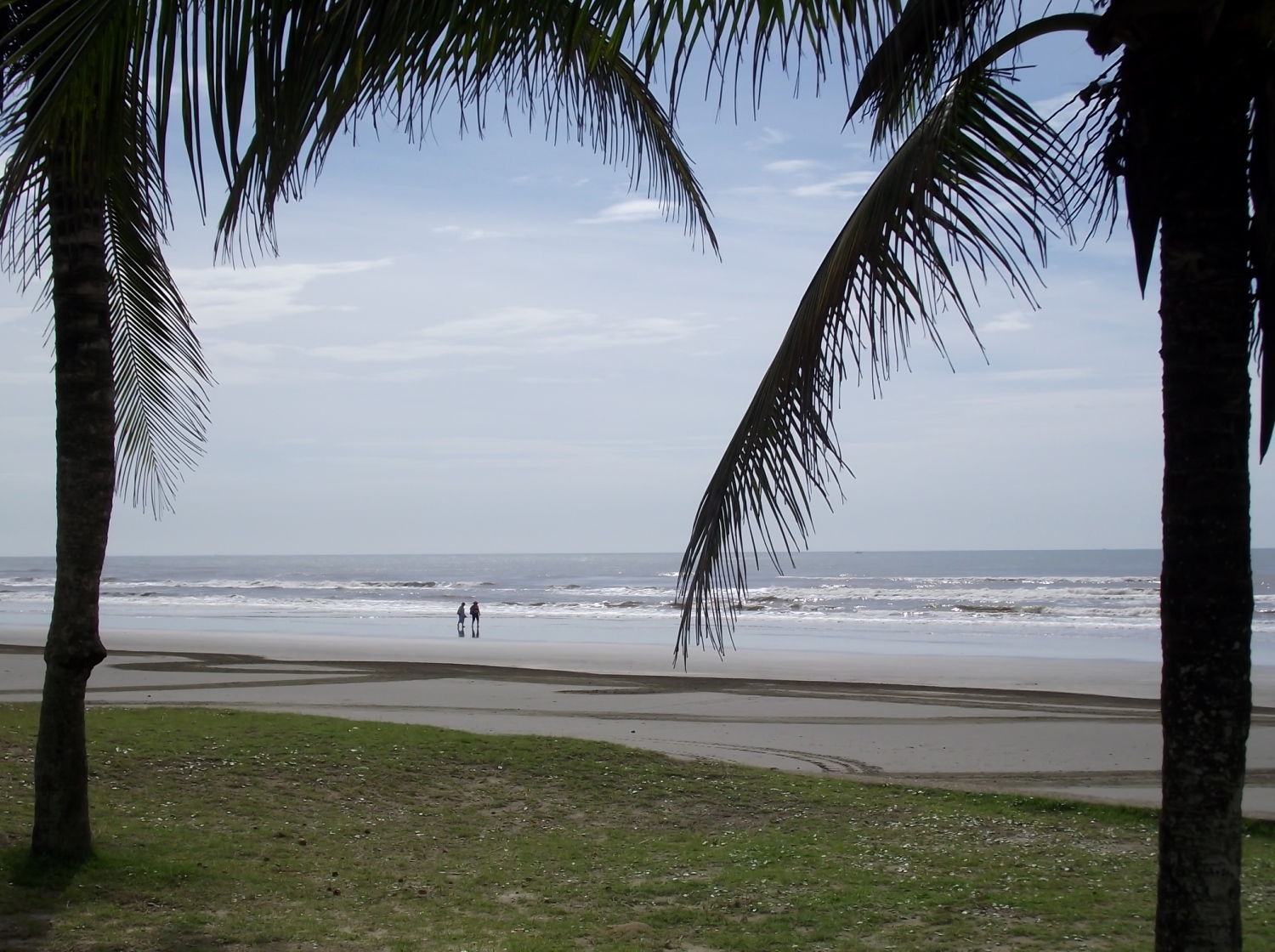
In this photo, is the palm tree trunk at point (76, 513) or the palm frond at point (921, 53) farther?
the palm tree trunk at point (76, 513)

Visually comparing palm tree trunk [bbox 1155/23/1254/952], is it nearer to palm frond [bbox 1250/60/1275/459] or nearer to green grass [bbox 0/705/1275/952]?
palm frond [bbox 1250/60/1275/459]

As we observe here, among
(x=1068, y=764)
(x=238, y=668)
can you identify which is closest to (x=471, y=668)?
(x=238, y=668)

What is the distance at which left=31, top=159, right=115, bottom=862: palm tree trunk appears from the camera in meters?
5.71

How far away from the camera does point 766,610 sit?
1838 inches

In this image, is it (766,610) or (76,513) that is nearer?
(76,513)

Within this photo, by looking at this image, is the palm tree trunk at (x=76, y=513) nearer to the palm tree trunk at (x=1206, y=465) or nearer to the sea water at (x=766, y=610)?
the palm tree trunk at (x=1206, y=465)

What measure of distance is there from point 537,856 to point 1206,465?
5071 mm

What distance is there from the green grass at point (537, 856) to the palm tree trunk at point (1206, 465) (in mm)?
2404

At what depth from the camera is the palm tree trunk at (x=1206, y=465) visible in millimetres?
3088

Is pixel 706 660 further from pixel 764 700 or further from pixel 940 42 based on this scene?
pixel 940 42


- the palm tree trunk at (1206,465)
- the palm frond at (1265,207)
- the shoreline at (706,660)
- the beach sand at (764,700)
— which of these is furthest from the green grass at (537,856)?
the shoreline at (706,660)

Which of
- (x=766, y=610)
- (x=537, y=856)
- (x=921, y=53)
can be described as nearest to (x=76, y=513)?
(x=537, y=856)

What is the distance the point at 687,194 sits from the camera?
6.37 metres

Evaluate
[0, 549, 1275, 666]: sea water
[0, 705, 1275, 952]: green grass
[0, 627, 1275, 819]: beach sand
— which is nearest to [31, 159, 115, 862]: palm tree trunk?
[0, 705, 1275, 952]: green grass
